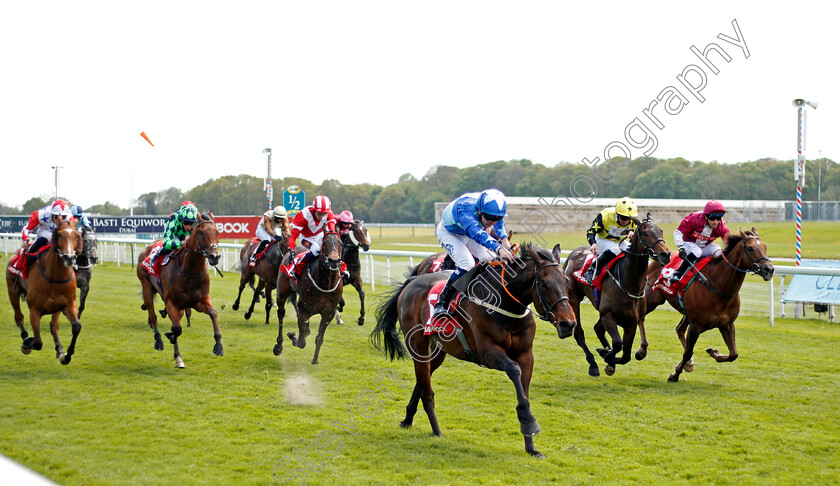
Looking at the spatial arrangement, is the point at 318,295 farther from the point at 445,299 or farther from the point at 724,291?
the point at 724,291

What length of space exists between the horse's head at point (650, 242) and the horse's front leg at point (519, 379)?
8.36ft

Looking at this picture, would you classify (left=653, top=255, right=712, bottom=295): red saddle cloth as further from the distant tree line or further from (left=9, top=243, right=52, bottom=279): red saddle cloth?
the distant tree line

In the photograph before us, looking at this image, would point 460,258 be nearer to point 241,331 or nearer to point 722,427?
point 722,427

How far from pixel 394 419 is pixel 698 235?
425 cm

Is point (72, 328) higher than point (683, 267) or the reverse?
the reverse

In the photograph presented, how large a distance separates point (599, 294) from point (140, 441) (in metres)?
4.94

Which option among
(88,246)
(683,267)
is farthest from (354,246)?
(683,267)

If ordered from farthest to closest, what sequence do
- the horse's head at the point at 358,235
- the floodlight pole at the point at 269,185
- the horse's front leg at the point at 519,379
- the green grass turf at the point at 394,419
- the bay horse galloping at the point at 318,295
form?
the floodlight pole at the point at 269,185
the horse's head at the point at 358,235
the bay horse galloping at the point at 318,295
the horse's front leg at the point at 519,379
the green grass turf at the point at 394,419

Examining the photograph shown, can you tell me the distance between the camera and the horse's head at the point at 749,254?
6.95m

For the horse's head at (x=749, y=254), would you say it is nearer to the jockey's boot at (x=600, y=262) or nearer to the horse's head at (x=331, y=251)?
the jockey's boot at (x=600, y=262)

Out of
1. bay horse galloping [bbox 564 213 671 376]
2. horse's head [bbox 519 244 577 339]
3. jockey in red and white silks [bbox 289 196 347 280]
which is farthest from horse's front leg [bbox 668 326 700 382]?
jockey in red and white silks [bbox 289 196 347 280]

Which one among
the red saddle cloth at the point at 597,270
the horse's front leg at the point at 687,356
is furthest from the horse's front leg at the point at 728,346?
the red saddle cloth at the point at 597,270

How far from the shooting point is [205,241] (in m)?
7.75

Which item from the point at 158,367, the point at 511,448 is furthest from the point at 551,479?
the point at 158,367
